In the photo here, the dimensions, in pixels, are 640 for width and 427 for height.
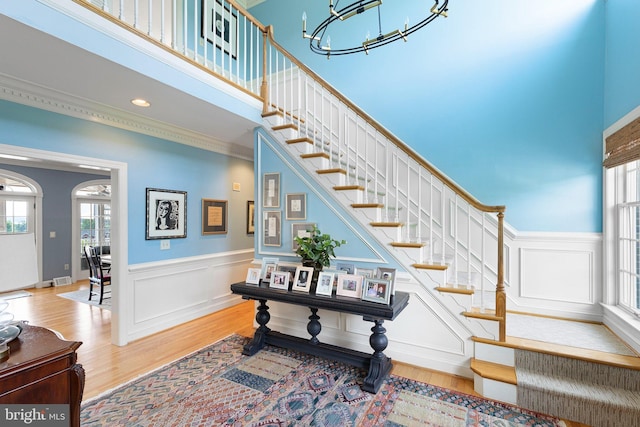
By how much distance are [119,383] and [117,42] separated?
2.75 meters

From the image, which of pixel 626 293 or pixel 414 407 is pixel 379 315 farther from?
pixel 626 293

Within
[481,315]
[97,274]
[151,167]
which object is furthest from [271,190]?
[97,274]

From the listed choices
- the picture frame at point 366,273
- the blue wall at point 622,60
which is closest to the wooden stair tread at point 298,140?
the picture frame at point 366,273

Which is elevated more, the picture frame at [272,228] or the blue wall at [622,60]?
the blue wall at [622,60]

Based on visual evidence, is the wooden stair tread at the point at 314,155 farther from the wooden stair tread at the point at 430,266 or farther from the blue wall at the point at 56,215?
the blue wall at the point at 56,215

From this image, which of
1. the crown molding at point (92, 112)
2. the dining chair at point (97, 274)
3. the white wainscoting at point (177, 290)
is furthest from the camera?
the dining chair at point (97, 274)

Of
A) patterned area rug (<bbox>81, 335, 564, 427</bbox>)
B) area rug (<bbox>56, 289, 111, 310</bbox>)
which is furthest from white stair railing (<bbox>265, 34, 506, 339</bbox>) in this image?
area rug (<bbox>56, 289, 111, 310</bbox>)

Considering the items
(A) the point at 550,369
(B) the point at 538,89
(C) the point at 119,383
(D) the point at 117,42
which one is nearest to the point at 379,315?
(A) the point at 550,369

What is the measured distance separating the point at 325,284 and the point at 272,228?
47.3 inches

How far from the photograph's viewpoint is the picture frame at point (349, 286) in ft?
8.51

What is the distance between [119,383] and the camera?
2.49 m

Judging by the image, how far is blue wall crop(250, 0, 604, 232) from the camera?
9.99 ft

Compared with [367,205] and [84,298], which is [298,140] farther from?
[84,298]

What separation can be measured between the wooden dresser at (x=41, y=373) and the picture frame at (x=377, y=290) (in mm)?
1902
